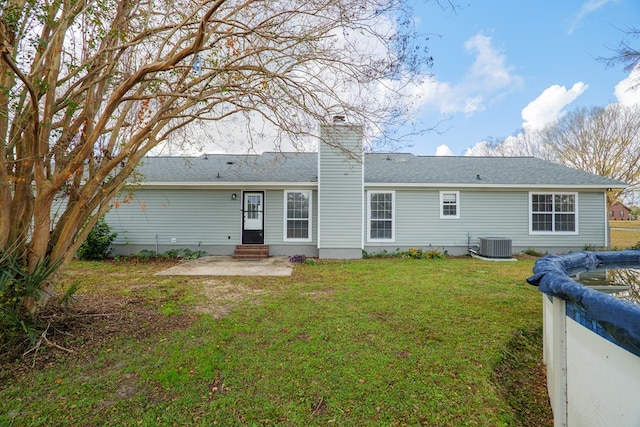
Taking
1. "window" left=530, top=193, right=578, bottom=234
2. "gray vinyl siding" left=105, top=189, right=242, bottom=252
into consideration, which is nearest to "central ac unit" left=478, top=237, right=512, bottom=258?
"window" left=530, top=193, right=578, bottom=234

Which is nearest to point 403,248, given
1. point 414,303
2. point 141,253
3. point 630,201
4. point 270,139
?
point 414,303

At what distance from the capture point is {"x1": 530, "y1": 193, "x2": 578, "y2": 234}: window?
35.1ft

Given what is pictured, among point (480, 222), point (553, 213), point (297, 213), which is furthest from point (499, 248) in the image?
point (297, 213)

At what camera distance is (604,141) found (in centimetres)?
2238

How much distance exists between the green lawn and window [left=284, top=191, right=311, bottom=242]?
4.83 m

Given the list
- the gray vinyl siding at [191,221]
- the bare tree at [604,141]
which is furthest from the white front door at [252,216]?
the bare tree at [604,141]

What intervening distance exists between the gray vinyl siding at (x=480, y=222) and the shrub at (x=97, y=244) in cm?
1008

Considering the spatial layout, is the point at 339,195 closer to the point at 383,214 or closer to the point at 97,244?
the point at 383,214

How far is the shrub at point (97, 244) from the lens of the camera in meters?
9.56

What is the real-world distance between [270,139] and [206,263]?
525 cm

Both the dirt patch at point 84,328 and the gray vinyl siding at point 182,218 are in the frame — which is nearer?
the dirt patch at point 84,328

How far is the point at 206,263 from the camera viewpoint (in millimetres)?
9062

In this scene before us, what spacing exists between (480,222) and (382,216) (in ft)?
12.5

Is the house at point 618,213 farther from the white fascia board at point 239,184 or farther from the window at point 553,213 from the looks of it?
the white fascia board at point 239,184
